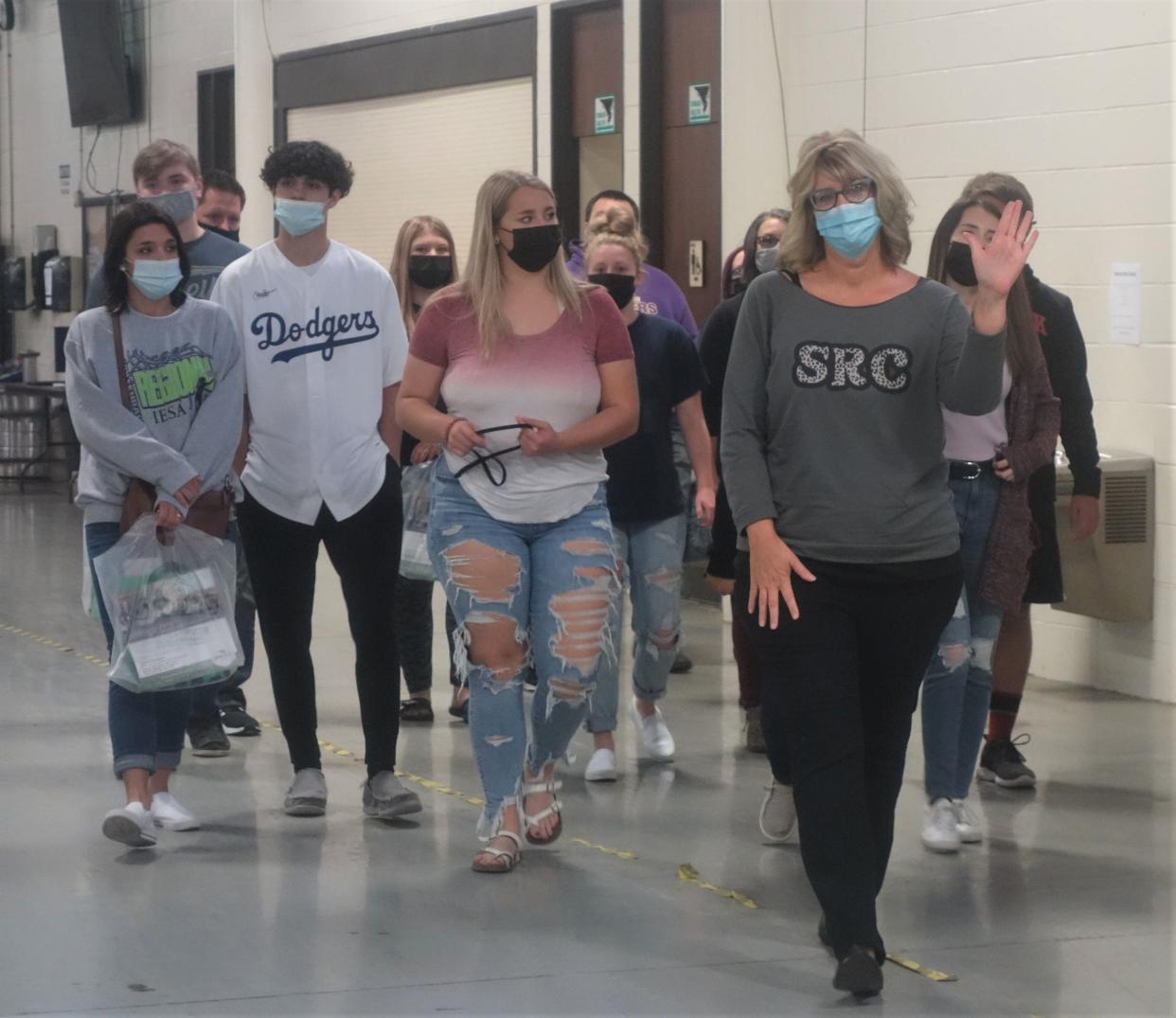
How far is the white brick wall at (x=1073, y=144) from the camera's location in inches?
248

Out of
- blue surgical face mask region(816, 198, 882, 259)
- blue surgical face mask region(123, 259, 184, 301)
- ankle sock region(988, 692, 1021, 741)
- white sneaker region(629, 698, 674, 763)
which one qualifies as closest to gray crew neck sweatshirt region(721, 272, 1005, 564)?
blue surgical face mask region(816, 198, 882, 259)

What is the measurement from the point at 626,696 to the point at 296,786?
1942 mm

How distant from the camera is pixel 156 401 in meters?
4.57

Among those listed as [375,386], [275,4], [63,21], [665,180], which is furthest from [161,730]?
[63,21]

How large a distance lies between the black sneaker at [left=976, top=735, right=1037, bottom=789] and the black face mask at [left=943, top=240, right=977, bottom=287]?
4.79ft

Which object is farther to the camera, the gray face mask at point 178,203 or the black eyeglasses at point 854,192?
the gray face mask at point 178,203

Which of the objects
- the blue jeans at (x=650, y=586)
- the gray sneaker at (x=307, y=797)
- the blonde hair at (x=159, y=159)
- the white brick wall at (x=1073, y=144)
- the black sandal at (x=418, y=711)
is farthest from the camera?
the white brick wall at (x=1073, y=144)

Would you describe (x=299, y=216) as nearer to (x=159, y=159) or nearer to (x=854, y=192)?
(x=159, y=159)

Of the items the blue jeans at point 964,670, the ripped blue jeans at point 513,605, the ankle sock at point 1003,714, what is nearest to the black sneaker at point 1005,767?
the ankle sock at point 1003,714

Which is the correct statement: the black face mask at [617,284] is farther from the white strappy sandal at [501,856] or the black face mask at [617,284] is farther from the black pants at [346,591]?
the white strappy sandal at [501,856]

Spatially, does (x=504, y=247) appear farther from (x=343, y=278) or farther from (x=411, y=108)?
(x=411, y=108)

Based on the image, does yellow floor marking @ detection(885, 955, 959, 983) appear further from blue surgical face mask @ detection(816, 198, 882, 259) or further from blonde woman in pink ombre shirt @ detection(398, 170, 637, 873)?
blue surgical face mask @ detection(816, 198, 882, 259)

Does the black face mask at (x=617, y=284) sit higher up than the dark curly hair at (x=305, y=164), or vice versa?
the dark curly hair at (x=305, y=164)

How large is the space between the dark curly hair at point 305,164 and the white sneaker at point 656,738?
1817 millimetres
